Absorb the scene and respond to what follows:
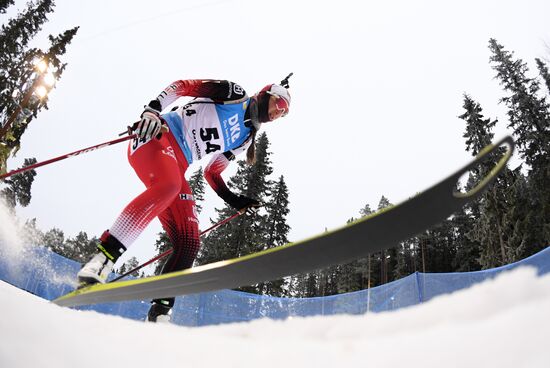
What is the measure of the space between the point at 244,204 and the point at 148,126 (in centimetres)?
125

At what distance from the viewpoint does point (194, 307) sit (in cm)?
857

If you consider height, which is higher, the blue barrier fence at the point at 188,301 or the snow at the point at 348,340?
the blue barrier fence at the point at 188,301

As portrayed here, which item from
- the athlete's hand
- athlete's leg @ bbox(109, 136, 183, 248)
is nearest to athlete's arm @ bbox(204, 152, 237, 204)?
athlete's leg @ bbox(109, 136, 183, 248)

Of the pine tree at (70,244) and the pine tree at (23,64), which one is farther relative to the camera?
the pine tree at (70,244)

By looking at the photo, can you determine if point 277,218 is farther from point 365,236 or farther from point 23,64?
point 365,236

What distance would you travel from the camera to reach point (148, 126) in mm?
2221

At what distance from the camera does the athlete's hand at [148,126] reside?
2213mm

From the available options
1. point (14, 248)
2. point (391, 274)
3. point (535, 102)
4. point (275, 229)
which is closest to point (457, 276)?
point (14, 248)

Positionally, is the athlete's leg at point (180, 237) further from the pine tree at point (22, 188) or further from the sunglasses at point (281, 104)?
the pine tree at point (22, 188)

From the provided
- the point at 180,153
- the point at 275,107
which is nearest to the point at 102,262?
the point at 180,153

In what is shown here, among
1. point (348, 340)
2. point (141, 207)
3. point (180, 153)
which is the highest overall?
point (180, 153)

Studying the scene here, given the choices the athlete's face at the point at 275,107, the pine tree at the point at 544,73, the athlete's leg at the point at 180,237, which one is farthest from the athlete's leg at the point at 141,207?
the pine tree at the point at 544,73

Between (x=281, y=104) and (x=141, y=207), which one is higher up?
(x=281, y=104)

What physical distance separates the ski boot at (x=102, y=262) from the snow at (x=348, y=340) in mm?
873
